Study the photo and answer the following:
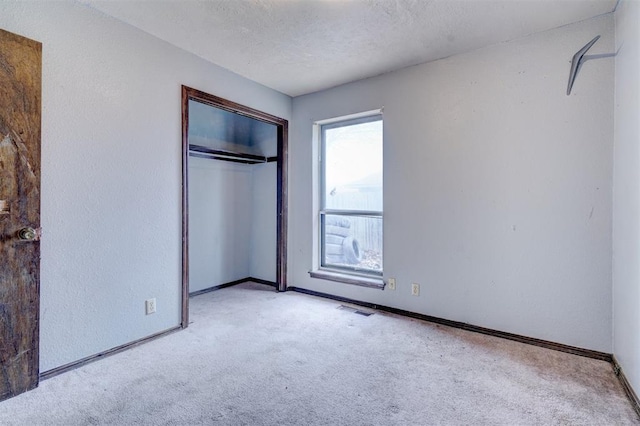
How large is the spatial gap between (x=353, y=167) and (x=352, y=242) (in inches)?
33.9

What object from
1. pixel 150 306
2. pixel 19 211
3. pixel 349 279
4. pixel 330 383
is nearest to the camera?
pixel 19 211

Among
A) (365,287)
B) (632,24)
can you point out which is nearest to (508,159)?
(632,24)

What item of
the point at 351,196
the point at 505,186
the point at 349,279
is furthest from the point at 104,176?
the point at 505,186

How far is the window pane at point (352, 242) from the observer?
139 inches

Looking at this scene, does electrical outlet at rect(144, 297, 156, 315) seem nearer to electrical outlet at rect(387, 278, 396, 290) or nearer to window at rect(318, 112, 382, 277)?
window at rect(318, 112, 382, 277)

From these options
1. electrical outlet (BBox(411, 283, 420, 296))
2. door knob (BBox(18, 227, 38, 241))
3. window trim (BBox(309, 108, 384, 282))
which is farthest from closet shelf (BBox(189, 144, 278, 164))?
electrical outlet (BBox(411, 283, 420, 296))

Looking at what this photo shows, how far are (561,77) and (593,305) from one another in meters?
1.69

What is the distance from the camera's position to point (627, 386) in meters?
1.90

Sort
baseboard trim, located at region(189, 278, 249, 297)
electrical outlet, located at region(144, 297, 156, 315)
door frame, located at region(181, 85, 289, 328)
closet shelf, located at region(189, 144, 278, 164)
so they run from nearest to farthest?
electrical outlet, located at region(144, 297, 156, 315)
door frame, located at region(181, 85, 289, 328)
closet shelf, located at region(189, 144, 278, 164)
baseboard trim, located at region(189, 278, 249, 297)

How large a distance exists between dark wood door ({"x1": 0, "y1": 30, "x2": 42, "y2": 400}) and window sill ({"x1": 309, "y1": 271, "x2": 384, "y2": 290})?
2.53 metres

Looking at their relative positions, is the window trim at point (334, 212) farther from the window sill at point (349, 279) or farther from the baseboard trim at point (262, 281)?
the baseboard trim at point (262, 281)

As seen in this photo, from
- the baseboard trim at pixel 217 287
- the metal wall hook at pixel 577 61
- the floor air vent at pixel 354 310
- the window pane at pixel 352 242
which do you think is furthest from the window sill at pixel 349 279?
the metal wall hook at pixel 577 61

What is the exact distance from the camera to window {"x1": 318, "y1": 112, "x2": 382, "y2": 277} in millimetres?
3516

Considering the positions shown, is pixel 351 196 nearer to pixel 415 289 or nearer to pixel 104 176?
pixel 415 289
